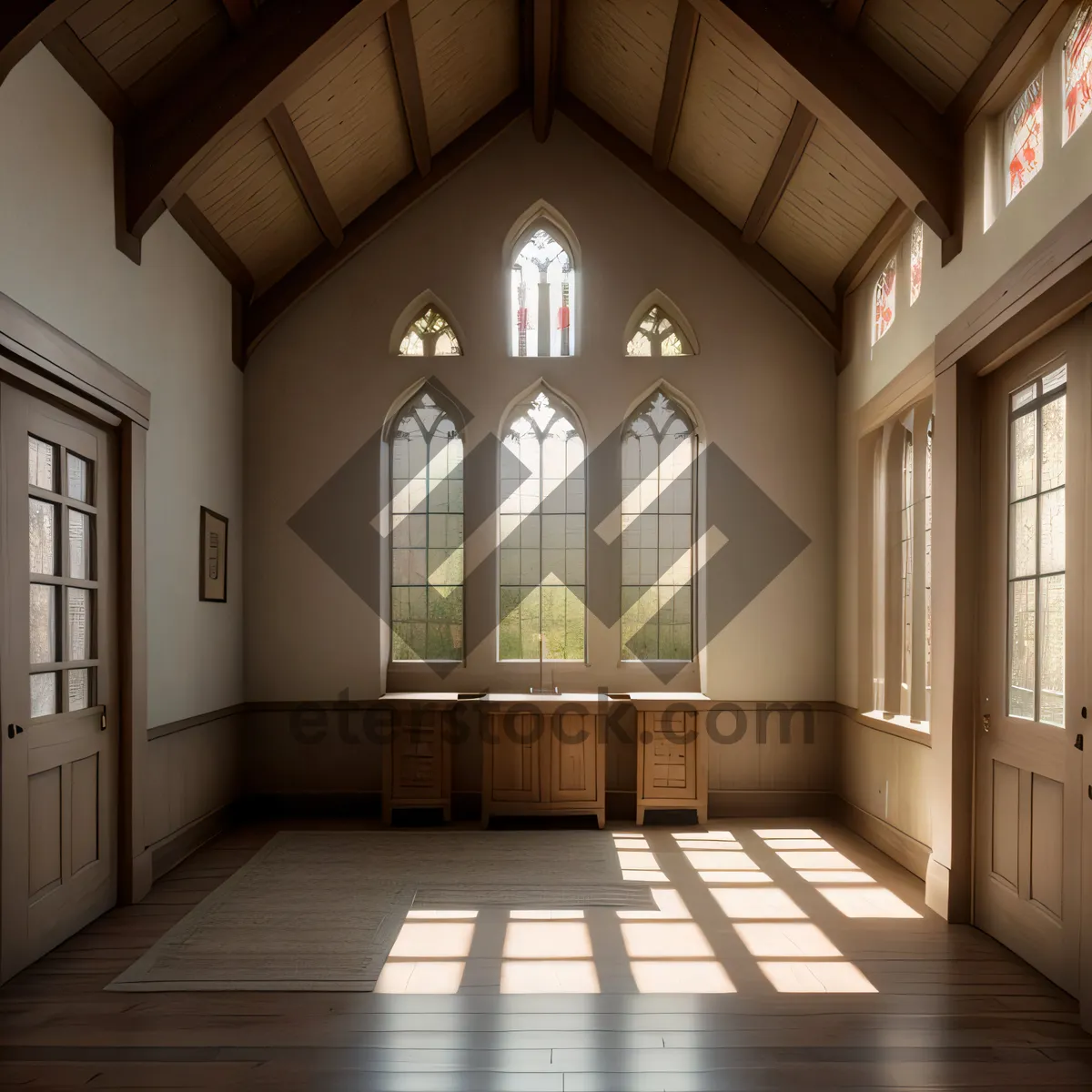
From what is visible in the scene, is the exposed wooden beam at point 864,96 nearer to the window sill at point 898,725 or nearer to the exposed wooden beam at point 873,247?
the exposed wooden beam at point 873,247

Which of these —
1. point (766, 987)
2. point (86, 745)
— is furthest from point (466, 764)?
point (766, 987)

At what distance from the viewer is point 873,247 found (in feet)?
18.2

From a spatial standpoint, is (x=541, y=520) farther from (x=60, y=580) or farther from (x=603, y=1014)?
(x=603, y=1014)

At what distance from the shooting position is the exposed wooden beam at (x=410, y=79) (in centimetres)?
493

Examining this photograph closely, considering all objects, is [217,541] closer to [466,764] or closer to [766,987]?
[466,764]

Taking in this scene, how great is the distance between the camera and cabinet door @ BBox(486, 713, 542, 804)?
6.02 m

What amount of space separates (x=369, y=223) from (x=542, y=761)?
3.89 meters

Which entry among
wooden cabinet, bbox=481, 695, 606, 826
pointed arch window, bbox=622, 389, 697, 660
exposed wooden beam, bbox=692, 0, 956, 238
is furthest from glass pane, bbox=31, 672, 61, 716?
exposed wooden beam, bbox=692, 0, 956, 238

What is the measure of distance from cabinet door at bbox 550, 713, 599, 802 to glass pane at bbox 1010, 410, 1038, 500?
2996 mm

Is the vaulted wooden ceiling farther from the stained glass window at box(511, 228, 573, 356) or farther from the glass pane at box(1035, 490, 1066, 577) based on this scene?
the glass pane at box(1035, 490, 1066, 577)

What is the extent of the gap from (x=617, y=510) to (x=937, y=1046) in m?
4.14

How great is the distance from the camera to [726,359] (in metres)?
6.57

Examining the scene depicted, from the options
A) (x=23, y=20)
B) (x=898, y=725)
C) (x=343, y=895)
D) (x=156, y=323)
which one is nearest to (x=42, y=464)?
(x=156, y=323)

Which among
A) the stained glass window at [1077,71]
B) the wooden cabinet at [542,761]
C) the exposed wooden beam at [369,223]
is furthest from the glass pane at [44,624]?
the stained glass window at [1077,71]
